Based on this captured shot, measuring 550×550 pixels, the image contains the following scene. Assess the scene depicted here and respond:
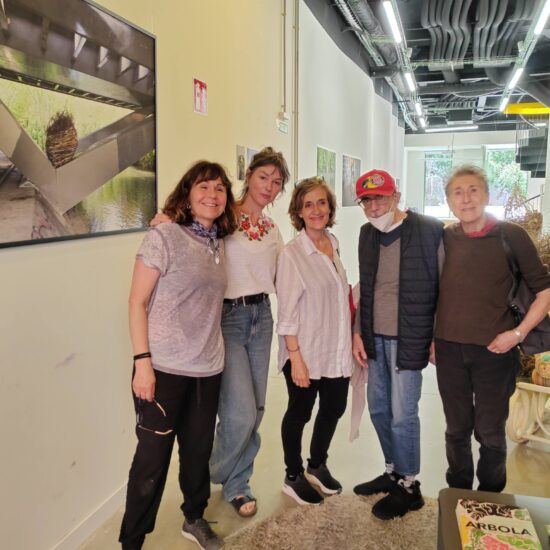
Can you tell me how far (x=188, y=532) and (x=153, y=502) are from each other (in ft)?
1.19

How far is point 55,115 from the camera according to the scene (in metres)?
1.75

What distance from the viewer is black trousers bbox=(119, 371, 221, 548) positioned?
5.65ft

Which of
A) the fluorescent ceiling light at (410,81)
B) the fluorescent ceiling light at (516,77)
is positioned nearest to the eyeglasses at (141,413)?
the fluorescent ceiling light at (410,81)

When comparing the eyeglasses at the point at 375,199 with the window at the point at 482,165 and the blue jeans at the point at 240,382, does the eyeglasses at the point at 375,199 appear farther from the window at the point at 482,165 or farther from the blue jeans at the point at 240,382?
the window at the point at 482,165

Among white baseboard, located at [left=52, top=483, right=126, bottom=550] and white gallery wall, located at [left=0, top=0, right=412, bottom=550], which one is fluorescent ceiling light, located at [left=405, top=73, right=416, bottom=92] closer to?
white gallery wall, located at [left=0, top=0, right=412, bottom=550]

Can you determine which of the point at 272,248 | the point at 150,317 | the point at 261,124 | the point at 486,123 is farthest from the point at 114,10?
the point at 486,123

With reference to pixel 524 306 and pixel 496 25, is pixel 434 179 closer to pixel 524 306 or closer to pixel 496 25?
pixel 496 25

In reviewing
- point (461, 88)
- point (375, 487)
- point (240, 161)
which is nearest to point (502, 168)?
point (461, 88)

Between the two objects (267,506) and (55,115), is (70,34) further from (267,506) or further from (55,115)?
(267,506)

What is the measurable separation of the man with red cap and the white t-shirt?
39cm

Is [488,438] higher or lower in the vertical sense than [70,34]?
lower

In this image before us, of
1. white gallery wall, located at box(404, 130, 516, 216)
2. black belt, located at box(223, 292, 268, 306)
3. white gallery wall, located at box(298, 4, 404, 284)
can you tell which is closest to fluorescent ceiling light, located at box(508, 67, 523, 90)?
white gallery wall, located at box(298, 4, 404, 284)

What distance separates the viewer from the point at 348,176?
22.4 feet

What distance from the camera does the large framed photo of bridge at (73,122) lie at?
1572mm
